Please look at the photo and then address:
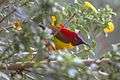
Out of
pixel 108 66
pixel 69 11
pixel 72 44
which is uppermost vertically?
pixel 69 11

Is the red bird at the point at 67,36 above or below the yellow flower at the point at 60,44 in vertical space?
above

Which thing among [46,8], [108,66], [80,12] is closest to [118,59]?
[108,66]

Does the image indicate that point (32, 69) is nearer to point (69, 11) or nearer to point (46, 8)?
point (46, 8)

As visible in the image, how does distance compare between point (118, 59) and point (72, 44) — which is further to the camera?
point (72, 44)

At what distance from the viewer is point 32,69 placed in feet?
2.02

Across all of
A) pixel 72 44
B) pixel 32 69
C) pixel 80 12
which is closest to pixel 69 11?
pixel 80 12

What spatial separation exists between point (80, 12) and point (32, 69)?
367mm

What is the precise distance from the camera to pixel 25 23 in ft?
1.88

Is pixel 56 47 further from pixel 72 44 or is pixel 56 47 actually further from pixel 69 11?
pixel 69 11

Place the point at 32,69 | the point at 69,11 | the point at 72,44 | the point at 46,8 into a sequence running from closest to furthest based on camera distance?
the point at 46,8
the point at 32,69
the point at 72,44
the point at 69,11

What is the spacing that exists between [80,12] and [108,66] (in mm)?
401

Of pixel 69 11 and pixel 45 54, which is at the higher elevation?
Answer: pixel 69 11

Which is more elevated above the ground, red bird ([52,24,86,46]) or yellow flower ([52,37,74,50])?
red bird ([52,24,86,46])

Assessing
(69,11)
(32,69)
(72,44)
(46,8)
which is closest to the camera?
(46,8)
